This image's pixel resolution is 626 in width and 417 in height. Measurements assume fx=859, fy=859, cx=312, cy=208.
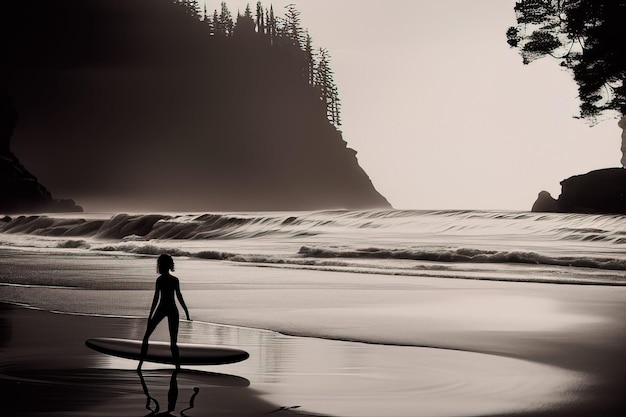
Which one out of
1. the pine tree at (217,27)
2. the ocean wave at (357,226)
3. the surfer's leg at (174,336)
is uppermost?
the pine tree at (217,27)

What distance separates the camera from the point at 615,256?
19.6 metres

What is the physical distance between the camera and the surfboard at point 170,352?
7.31 m

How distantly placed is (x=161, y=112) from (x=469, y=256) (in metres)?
132

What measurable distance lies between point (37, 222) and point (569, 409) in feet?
151

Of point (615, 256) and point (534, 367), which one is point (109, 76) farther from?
point (534, 367)

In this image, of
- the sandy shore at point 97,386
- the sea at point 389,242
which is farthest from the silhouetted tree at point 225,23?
the sandy shore at point 97,386

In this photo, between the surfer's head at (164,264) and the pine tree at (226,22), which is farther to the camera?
the pine tree at (226,22)

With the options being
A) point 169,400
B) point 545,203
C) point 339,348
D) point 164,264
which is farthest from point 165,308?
point 545,203

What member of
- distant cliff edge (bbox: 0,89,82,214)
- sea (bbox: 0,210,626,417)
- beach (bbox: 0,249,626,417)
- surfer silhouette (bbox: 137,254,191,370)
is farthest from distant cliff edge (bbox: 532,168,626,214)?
distant cliff edge (bbox: 0,89,82,214)

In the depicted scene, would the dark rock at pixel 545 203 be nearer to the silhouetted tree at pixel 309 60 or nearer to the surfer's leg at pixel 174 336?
the surfer's leg at pixel 174 336

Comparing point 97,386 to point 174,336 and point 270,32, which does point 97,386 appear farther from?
point 270,32

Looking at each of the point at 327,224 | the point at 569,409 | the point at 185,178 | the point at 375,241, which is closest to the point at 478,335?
the point at 569,409

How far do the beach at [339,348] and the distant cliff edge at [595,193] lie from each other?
27899mm

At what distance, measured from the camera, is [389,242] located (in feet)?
86.9
